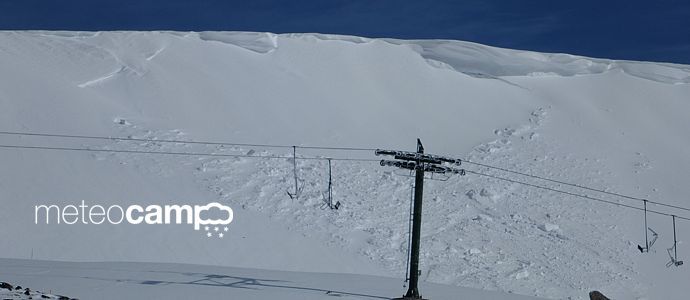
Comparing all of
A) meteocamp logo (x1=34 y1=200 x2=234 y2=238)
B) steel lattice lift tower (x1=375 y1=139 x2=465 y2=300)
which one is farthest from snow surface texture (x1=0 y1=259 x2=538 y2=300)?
meteocamp logo (x1=34 y1=200 x2=234 y2=238)

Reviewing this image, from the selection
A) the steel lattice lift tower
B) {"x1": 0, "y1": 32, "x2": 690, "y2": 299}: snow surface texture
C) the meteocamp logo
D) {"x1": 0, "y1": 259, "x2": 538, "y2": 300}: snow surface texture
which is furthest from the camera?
{"x1": 0, "y1": 32, "x2": 690, "y2": 299}: snow surface texture

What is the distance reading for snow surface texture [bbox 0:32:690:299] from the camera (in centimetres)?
2603

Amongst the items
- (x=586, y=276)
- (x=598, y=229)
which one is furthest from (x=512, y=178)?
(x=586, y=276)

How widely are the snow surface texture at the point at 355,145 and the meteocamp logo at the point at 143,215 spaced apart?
0.33 metres

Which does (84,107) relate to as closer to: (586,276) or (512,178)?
(512,178)

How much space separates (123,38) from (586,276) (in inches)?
832

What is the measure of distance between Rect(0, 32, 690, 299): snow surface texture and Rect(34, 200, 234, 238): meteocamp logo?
33 centimetres

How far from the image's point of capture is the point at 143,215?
2631 centimetres

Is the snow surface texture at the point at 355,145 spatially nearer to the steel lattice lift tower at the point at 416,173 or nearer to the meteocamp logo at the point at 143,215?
the meteocamp logo at the point at 143,215

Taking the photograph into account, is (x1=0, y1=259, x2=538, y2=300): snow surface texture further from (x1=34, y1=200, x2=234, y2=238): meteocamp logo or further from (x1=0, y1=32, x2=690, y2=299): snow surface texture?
(x1=34, y1=200, x2=234, y2=238): meteocamp logo

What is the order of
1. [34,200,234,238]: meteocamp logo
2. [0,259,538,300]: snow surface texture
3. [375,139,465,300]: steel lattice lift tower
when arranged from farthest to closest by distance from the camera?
1. [34,200,234,238]: meteocamp logo
2. [375,139,465,300]: steel lattice lift tower
3. [0,259,538,300]: snow surface texture

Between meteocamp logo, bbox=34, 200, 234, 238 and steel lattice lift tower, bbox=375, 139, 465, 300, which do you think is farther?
meteocamp logo, bbox=34, 200, 234, 238

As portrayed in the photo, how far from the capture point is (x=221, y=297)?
17266 millimetres

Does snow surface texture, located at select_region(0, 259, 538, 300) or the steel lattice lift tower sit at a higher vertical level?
the steel lattice lift tower
